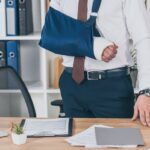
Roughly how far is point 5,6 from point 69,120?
139 cm

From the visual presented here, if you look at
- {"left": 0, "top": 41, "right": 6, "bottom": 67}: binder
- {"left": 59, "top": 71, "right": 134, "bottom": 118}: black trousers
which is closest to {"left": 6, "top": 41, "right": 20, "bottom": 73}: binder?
{"left": 0, "top": 41, "right": 6, "bottom": 67}: binder

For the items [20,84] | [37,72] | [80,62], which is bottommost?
[37,72]

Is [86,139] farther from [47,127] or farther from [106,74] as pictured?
[106,74]

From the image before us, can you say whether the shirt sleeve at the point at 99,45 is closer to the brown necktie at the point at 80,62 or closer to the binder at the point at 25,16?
the brown necktie at the point at 80,62

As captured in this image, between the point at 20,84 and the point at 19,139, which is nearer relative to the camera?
the point at 19,139

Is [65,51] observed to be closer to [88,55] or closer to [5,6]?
[88,55]

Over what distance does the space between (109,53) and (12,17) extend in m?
1.29

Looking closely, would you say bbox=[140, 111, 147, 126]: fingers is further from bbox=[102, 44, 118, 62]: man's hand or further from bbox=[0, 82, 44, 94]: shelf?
bbox=[0, 82, 44, 94]: shelf

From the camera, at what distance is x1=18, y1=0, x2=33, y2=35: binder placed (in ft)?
9.50

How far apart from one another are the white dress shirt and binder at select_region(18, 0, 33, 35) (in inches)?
36.1

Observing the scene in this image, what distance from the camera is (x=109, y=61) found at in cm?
191

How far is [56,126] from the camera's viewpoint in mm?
1731

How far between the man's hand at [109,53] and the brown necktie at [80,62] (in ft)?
0.46

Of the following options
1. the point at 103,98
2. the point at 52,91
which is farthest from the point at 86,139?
the point at 52,91
